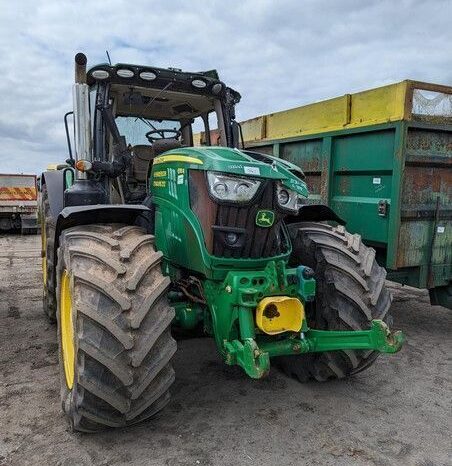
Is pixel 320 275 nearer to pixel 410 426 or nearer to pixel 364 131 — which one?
pixel 410 426

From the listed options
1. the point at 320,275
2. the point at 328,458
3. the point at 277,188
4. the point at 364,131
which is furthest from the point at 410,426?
the point at 364,131

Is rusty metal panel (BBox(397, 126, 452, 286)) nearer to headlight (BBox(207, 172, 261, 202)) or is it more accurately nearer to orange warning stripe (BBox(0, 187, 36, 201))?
headlight (BBox(207, 172, 261, 202))

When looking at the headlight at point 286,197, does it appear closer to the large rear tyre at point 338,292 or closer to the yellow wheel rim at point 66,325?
the large rear tyre at point 338,292

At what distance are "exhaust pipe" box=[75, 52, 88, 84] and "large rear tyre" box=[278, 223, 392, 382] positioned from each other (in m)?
1.85

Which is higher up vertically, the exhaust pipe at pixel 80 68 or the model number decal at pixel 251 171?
the exhaust pipe at pixel 80 68

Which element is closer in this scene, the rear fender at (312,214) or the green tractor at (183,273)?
the green tractor at (183,273)

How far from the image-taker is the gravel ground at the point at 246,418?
8.64ft

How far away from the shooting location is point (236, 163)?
9.14 feet

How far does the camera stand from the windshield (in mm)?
4052

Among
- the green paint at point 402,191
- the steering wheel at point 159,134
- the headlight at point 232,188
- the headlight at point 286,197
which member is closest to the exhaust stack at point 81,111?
the steering wheel at point 159,134

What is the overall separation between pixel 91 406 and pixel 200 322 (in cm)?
94

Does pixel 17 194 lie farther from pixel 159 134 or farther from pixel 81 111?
pixel 81 111

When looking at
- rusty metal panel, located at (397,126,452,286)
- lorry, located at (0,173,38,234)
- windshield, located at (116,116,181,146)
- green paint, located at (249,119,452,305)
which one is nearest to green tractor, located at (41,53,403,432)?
windshield, located at (116,116,181,146)

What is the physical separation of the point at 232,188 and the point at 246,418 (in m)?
1.44
